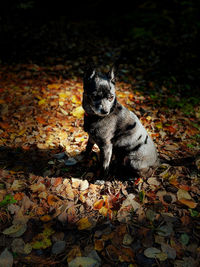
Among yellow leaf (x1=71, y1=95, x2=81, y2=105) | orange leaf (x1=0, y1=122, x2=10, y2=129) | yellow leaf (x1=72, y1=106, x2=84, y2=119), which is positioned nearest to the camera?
orange leaf (x1=0, y1=122, x2=10, y2=129)

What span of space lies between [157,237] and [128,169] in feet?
3.59

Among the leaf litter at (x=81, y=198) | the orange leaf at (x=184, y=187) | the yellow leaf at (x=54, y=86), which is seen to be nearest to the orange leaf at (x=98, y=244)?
the leaf litter at (x=81, y=198)

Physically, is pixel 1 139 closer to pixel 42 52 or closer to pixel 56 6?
pixel 42 52

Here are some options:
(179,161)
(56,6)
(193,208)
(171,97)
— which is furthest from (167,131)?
(56,6)

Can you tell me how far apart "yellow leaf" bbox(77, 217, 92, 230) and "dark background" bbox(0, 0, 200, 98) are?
4.79 metres

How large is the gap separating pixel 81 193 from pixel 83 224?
554 millimetres

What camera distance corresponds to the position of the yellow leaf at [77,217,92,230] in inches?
117

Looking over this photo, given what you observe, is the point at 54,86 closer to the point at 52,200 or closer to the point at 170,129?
the point at 170,129

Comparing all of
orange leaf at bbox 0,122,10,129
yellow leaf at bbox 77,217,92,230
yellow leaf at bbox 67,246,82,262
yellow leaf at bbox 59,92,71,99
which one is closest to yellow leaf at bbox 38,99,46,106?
yellow leaf at bbox 59,92,71,99

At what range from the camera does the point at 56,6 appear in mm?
10109

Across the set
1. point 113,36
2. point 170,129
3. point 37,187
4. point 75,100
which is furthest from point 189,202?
point 113,36

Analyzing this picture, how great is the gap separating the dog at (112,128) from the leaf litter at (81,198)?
1.40 ft

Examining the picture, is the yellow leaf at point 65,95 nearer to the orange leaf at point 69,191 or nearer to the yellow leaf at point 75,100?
the yellow leaf at point 75,100

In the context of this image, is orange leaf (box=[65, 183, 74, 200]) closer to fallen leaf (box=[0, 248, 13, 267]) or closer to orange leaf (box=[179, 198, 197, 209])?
fallen leaf (box=[0, 248, 13, 267])
